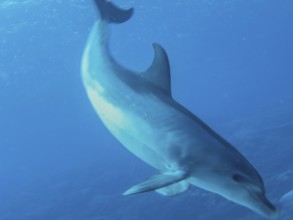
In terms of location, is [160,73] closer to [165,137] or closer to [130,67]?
A: [165,137]

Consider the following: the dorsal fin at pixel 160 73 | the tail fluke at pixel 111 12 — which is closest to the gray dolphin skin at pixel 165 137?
the dorsal fin at pixel 160 73

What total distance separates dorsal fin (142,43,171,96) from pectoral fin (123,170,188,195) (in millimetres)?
900

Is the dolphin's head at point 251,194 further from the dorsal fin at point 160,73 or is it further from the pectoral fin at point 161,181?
the dorsal fin at point 160,73

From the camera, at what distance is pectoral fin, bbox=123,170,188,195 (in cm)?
342

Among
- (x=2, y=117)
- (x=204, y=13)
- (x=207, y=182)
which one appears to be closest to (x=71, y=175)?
(x=207, y=182)

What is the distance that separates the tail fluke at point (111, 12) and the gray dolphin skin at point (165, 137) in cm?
103

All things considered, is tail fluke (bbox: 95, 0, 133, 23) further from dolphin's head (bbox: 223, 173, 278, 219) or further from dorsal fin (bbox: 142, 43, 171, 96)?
dolphin's head (bbox: 223, 173, 278, 219)

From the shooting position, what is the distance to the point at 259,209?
3.29 meters

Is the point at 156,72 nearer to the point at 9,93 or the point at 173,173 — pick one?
the point at 173,173

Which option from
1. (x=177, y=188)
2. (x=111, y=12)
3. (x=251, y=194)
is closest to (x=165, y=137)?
(x=177, y=188)

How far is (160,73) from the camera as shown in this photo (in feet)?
14.0

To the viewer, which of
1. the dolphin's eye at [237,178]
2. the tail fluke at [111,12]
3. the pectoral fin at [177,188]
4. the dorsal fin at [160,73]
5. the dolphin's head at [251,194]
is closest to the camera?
the dolphin's head at [251,194]

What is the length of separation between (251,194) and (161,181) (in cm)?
68

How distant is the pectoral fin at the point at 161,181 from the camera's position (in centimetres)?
342
